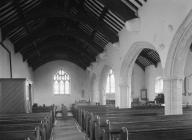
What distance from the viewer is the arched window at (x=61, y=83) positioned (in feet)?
74.7

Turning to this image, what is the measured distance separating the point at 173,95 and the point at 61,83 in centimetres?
1651

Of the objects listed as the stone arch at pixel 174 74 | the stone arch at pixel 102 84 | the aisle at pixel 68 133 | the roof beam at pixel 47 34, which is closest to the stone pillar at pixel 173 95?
the stone arch at pixel 174 74

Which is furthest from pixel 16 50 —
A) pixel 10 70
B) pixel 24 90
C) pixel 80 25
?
pixel 24 90

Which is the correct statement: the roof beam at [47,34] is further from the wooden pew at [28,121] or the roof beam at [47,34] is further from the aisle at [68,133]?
the wooden pew at [28,121]

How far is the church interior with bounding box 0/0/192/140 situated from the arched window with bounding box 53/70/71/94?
2.71 meters

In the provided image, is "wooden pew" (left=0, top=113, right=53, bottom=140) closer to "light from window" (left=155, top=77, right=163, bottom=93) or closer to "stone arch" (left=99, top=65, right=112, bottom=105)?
"stone arch" (left=99, top=65, right=112, bottom=105)

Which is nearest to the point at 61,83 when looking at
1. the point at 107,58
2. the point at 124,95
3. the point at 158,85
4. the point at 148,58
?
the point at 148,58

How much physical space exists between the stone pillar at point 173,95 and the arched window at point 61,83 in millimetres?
16247

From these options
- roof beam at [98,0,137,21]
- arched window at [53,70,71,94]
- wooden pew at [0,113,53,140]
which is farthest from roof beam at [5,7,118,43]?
arched window at [53,70,71,94]

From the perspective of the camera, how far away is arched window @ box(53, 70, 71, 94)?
22.8 meters

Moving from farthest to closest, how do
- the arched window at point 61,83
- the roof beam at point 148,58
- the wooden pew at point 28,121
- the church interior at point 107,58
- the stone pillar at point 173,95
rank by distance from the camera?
the arched window at point 61,83
the roof beam at point 148,58
the stone pillar at point 173,95
the wooden pew at point 28,121
the church interior at point 107,58

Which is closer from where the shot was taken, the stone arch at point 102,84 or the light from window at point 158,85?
the stone arch at point 102,84

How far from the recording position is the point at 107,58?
567 inches

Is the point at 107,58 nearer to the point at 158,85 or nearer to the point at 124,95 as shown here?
the point at 124,95
